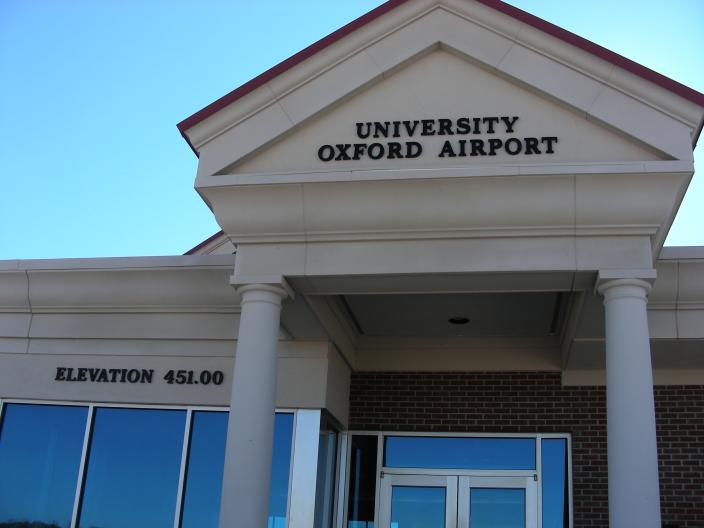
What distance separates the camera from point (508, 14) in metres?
8.77

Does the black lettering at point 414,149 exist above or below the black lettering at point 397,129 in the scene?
below

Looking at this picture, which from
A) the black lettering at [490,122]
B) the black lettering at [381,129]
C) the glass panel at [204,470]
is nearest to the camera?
the black lettering at [490,122]

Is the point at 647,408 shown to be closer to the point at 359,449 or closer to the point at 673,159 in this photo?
the point at 673,159

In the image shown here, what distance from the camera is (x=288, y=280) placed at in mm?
9117

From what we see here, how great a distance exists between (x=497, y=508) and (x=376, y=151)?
17.4ft

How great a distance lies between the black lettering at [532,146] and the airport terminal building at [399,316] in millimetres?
73

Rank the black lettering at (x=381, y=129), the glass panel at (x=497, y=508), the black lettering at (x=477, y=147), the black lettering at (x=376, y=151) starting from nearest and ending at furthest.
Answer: the black lettering at (x=477, y=147)
the black lettering at (x=376, y=151)
the black lettering at (x=381, y=129)
the glass panel at (x=497, y=508)

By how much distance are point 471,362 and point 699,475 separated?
3217 mm

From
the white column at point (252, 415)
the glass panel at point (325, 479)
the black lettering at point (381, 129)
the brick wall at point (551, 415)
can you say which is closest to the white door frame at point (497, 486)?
the brick wall at point (551, 415)

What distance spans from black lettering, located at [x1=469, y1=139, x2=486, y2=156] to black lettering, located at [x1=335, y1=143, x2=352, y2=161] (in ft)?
4.15

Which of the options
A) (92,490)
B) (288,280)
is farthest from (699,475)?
(92,490)

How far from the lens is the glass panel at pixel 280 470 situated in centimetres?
1077

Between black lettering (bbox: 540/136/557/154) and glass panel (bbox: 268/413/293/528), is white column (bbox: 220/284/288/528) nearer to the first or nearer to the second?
glass panel (bbox: 268/413/293/528)

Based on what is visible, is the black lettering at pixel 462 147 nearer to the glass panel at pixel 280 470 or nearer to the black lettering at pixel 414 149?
the black lettering at pixel 414 149
